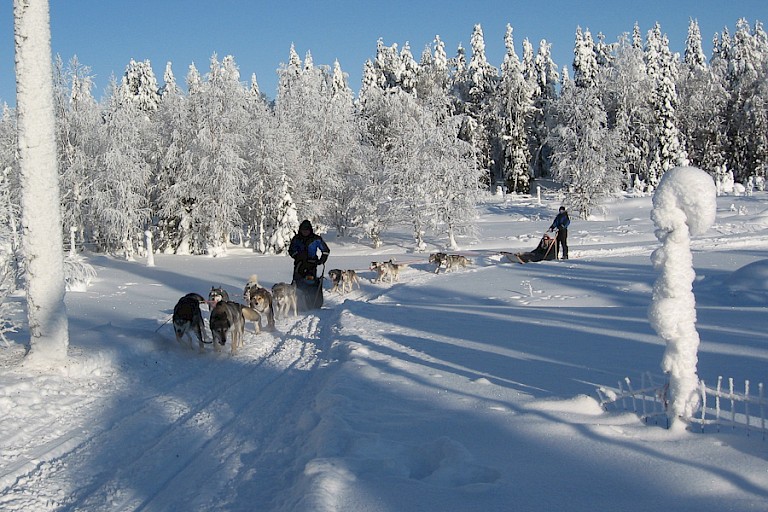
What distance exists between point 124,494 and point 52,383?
3.01 meters

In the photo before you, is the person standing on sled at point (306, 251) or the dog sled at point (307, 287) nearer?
the dog sled at point (307, 287)

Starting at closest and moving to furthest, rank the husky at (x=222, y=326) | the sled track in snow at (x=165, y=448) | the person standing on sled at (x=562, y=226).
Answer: the sled track in snow at (x=165, y=448)
the husky at (x=222, y=326)
the person standing on sled at (x=562, y=226)

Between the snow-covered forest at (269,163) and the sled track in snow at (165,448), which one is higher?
the snow-covered forest at (269,163)

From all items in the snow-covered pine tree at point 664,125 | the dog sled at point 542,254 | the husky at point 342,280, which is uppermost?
the snow-covered pine tree at point 664,125

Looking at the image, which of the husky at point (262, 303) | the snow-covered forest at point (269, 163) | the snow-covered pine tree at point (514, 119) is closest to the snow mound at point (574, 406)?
the husky at point (262, 303)

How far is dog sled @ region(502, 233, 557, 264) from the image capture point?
63.8 feet

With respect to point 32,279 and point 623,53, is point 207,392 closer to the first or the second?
point 32,279

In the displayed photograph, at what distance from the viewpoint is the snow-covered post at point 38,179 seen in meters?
6.88

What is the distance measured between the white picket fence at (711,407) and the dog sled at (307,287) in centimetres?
865

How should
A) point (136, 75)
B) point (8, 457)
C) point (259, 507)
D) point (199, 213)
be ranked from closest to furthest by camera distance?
point (259, 507), point (8, 457), point (199, 213), point (136, 75)

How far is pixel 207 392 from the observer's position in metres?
6.41

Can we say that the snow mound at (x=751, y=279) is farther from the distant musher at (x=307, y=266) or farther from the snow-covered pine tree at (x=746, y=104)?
the snow-covered pine tree at (x=746, y=104)

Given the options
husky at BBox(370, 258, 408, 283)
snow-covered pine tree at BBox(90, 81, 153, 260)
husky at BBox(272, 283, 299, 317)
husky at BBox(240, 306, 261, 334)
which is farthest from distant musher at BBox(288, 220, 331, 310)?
snow-covered pine tree at BBox(90, 81, 153, 260)

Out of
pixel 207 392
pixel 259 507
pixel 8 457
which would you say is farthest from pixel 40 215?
pixel 259 507
